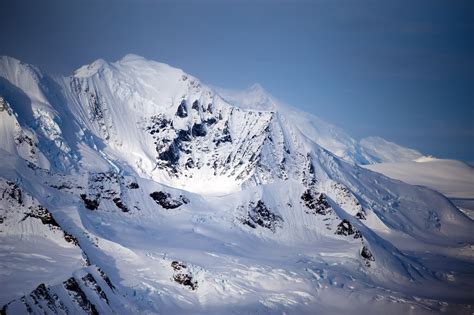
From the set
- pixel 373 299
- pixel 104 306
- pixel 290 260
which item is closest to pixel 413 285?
pixel 373 299

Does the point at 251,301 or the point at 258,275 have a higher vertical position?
the point at 258,275

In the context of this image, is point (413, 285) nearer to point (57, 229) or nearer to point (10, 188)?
point (57, 229)

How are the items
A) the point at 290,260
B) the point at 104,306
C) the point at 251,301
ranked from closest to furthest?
the point at 104,306, the point at 251,301, the point at 290,260

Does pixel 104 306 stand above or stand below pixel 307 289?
below

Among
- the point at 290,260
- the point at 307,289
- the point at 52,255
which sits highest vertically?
the point at 290,260

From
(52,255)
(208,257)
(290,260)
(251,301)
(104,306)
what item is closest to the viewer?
(104,306)


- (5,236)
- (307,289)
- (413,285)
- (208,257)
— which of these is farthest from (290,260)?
(5,236)

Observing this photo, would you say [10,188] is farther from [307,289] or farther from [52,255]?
[307,289]

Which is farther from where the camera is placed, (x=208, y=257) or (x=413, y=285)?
(x=413, y=285)

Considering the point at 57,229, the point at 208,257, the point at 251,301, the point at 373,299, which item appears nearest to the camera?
the point at 57,229
